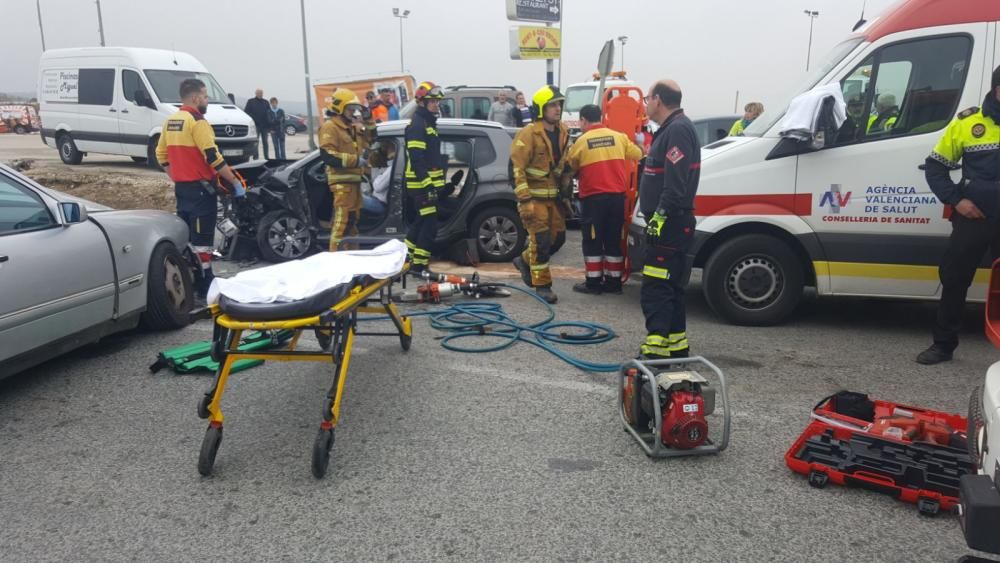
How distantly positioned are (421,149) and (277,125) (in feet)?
41.8

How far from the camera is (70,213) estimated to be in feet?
15.0


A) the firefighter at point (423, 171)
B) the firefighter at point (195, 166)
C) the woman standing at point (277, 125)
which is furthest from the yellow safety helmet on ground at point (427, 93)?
the woman standing at point (277, 125)

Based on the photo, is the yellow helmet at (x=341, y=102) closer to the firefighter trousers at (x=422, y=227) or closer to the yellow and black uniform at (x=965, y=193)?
the firefighter trousers at (x=422, y=227)

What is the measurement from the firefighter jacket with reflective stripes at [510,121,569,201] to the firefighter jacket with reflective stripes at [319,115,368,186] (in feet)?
6.31

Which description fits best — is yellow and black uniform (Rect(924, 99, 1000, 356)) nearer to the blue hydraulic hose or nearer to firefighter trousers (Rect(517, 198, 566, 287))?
the blue hydraulic hose

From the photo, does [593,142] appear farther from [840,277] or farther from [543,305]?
[840,277]

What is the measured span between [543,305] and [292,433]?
3202 millimetres

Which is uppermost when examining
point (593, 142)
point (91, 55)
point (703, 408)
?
point (91, 55)

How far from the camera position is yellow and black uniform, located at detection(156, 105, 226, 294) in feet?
21.6

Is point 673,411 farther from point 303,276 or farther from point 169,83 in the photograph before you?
point 169,83

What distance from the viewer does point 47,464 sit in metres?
3.56

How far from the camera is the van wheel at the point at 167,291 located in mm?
5484

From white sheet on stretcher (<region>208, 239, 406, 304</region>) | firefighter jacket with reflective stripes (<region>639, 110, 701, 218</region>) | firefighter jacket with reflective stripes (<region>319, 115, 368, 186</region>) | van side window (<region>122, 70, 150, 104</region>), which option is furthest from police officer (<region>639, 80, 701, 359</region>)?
van side window (<region>122, 70, 150, 104</region>)

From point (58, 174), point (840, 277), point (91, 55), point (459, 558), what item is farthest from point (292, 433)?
point (91, 55)
